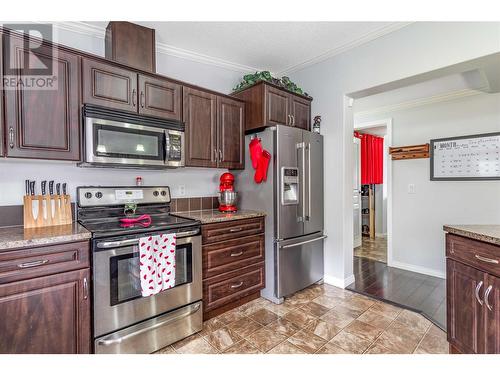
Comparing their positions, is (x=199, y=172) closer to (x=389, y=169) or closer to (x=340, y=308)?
(x=340, y=308)

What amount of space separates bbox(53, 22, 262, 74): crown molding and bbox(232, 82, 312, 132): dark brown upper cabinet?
451mm

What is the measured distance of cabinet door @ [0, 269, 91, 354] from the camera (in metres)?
1.37

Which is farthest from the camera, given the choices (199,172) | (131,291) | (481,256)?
(199,172)

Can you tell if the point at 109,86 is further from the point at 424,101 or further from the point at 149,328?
the point at 424,101

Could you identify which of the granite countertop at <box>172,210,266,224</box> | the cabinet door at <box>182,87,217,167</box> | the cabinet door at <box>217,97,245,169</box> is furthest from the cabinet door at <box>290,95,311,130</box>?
the granite countertop at <box>172,210,266,224</box>

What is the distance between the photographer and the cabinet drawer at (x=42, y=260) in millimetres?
1356

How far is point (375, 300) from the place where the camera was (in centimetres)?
262

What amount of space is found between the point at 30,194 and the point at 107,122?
78cm

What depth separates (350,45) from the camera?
273 centimetres

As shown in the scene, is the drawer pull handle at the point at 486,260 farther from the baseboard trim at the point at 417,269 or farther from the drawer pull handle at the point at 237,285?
the baseboard trim at the point at 417,269

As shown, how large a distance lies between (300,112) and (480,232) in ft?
6.78

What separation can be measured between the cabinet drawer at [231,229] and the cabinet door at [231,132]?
2.10ft

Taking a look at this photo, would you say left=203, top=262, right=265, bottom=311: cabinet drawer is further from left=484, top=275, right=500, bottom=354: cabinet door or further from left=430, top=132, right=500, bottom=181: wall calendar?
left=430, top=132, right=500, bottom=181: wall calendar
